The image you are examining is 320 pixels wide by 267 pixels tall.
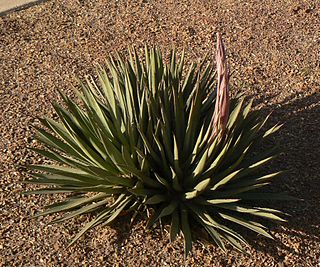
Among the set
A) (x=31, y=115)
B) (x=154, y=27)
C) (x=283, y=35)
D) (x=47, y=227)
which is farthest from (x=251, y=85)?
(x=47, y=227)

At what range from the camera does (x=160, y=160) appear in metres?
4.86

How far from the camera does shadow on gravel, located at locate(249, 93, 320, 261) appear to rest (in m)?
5.10

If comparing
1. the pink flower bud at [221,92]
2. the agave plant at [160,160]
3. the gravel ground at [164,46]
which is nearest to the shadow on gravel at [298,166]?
the gravel ground at [164,46]

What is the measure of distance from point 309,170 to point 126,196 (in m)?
1.72

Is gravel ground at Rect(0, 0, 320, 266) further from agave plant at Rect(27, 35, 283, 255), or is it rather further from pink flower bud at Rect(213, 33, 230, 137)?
pink flower bud at Rect(213, 33, 230, 137)

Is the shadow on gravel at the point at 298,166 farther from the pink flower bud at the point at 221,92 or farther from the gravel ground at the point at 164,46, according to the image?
the pink flower bud at the point at 221,92

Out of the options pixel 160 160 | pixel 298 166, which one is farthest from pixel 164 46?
pixel 160 160

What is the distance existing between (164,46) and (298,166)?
2.49 meters

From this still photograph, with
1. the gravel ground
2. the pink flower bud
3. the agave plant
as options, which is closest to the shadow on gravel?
the gravel ground

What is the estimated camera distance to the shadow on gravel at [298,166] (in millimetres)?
5102

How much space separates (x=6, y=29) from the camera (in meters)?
8.12

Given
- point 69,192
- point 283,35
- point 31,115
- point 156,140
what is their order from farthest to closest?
1. point 283,35
2. point 31,115
3. point 69,192
4. point 156,140

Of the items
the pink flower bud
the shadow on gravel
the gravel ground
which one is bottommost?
the shadow on gravel

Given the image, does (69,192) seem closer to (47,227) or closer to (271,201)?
(47,227)
